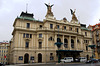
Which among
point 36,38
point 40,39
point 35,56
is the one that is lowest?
point 35,56

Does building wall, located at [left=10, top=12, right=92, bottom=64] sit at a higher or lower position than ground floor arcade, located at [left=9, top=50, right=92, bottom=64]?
higher

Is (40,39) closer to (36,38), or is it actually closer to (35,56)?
(36,38)

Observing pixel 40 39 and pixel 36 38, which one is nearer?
pixel 40 39

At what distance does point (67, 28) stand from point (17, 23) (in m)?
24.3

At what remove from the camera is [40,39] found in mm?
46125

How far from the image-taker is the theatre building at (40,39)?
144 feet

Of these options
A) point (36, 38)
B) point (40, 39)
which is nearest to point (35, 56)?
point (40, 39)

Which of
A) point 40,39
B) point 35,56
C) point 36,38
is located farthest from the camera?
point 36,38

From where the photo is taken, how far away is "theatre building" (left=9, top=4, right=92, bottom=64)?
43812 millimetres

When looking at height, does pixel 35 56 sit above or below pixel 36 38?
below

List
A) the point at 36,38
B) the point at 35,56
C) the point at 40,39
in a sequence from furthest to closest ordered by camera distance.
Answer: the point at 36,38 < the point at 40,39 < the point at 35,56

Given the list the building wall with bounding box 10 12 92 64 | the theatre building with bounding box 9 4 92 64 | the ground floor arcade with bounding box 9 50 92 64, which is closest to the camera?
the ground floor arcade with bounding box 9 50 92 64

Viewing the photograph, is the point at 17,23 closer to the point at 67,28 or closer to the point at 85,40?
the point at 67,28

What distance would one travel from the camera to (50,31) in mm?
47656
